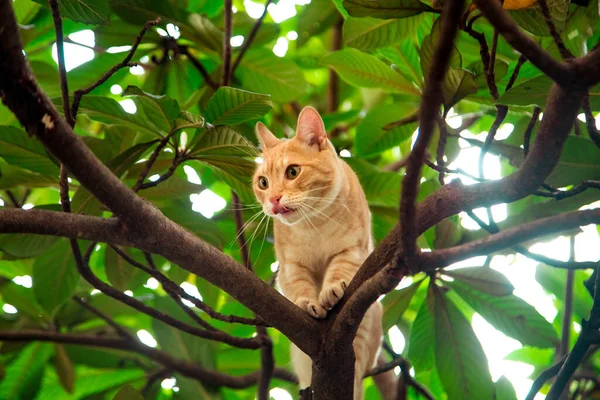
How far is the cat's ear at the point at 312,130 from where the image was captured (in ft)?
8.63

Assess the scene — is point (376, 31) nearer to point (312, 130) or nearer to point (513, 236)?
point (312, 130)

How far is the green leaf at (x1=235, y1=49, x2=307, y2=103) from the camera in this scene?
264cm

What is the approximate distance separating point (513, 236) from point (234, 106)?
928 mm

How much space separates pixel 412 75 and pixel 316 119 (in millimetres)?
448

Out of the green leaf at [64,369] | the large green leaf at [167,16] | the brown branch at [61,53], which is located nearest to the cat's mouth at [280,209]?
the large green leaf at [167,16]

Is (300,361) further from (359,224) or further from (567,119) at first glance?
(567,119)

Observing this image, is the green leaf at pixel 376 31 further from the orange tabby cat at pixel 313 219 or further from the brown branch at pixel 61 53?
the brown branch at pixel 61 53

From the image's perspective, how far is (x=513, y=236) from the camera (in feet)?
3.99

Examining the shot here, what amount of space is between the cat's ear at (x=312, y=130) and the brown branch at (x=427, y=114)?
1478mm

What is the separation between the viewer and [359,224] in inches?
97.8

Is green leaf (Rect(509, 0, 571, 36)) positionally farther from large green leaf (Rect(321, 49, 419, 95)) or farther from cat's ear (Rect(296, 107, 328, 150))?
cat's ear (Rect(296, 107, 328, 150))

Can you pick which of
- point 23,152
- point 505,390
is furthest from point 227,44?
point 505,390

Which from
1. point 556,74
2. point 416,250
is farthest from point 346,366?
point 556,74

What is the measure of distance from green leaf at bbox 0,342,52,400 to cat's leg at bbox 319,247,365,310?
1358 mm
